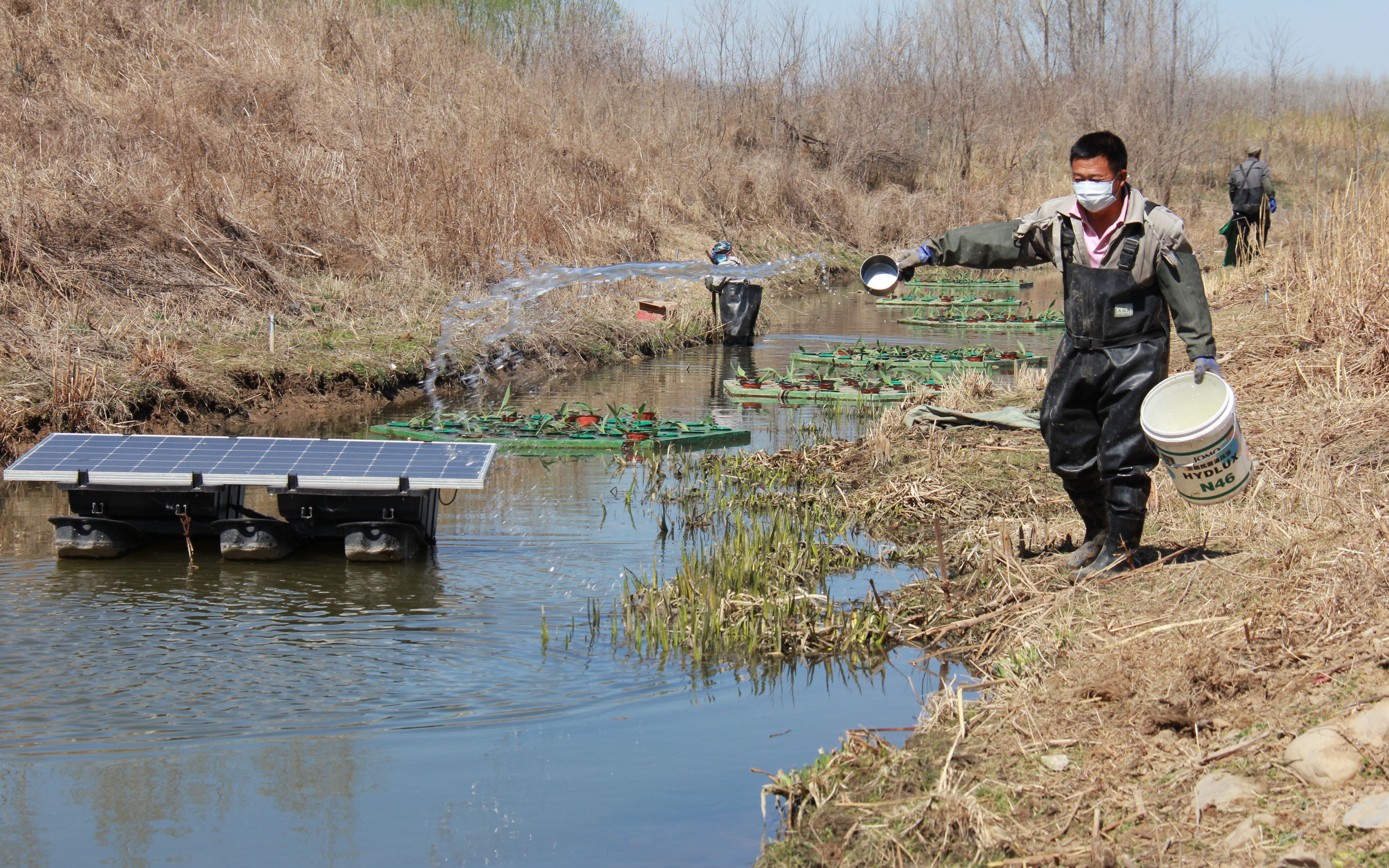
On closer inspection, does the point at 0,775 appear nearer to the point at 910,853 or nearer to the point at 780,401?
the point at 910,853

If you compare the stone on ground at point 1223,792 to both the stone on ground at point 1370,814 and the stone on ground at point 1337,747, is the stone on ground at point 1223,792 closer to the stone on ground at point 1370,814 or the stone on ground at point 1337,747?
the stone on ground at point 1337,747

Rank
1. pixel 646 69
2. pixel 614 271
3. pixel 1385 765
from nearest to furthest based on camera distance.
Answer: pixel 1385 765 → pixel 614 271 → pixel 646 69

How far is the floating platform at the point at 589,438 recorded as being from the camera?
11.0 m

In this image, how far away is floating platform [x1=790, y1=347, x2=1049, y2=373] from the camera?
1528cm

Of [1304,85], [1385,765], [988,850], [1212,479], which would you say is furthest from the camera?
[1304,85]

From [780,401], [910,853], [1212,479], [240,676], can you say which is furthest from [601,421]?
[910,853]

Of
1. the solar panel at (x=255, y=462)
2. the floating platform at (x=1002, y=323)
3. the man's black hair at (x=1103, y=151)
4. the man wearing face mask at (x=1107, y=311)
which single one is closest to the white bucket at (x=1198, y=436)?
the man wearing face mask at (x=1107, y=311)

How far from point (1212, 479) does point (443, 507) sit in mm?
5649

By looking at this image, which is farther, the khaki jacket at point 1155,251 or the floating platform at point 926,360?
the floating platform at point 926,360

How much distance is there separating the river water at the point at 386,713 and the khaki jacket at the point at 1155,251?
1.81 m

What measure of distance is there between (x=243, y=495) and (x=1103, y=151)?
5.42 metres

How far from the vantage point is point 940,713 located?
4770mm

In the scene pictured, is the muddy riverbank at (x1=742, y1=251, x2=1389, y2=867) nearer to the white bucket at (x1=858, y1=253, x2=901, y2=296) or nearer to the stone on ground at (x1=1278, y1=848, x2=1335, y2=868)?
the stone on ground at (x1=1278, y1=848, x2=1335, y2=868)

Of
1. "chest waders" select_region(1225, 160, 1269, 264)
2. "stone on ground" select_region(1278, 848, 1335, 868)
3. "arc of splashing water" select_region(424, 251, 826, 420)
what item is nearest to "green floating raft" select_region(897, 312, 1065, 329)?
"chest waders" select_region(1225, 160, 1269, 264)
